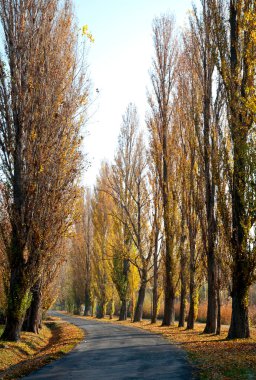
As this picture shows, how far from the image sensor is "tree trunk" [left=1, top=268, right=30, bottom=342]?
14.2 meters

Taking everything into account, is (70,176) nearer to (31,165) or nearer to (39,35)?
(31,165)

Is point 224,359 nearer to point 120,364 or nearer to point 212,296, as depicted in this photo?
point 120,364

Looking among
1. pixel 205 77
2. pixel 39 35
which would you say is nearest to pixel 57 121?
pixel 39 35

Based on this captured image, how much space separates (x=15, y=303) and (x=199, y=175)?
9.35m

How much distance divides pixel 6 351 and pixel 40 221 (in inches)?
160

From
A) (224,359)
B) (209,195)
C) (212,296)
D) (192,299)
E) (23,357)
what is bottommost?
(23,357)

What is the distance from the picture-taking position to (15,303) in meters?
14.3

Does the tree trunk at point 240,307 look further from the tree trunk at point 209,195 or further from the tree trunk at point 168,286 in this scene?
the tree trunk at point 168,286

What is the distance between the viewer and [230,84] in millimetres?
15258

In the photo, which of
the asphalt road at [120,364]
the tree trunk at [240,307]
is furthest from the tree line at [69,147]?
the asphalt road at [120,364]

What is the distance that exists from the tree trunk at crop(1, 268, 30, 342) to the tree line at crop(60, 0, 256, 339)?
640cm

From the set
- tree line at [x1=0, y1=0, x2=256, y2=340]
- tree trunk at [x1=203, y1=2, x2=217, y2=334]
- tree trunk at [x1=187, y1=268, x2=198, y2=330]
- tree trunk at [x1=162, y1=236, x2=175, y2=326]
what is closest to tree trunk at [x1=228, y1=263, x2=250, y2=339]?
tree line at [x1=0, y1=0, x2=256, y2=340]

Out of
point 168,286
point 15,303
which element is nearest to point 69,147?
point 15,303

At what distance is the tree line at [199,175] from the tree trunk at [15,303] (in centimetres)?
640
